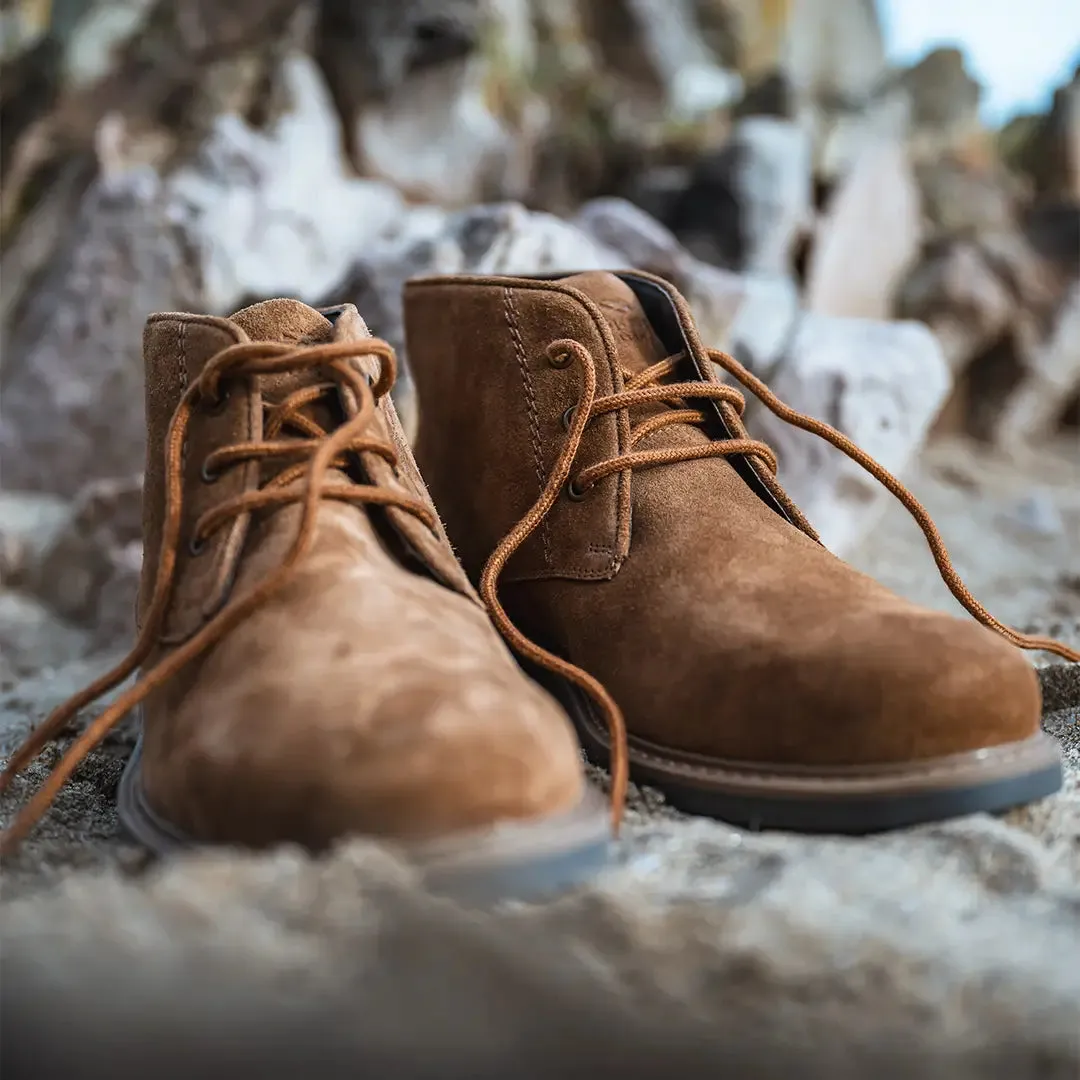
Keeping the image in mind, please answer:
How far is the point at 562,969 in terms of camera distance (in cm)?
51

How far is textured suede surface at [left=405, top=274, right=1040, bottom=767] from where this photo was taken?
0.75 m

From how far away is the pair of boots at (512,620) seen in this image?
61cm

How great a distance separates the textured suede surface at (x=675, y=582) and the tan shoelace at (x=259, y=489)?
17cm

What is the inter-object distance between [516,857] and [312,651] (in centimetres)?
20

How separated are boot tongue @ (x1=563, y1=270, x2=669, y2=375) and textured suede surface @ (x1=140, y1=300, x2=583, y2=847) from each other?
29 cm

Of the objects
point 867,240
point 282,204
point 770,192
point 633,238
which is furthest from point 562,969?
point 867,240

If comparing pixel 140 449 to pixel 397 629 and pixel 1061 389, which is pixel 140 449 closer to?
pixel 397 629

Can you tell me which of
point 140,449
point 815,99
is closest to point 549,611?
point 140,449

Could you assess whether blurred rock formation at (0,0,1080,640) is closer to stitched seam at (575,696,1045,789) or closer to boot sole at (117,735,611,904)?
stitched seam at (575,696,1045,789)

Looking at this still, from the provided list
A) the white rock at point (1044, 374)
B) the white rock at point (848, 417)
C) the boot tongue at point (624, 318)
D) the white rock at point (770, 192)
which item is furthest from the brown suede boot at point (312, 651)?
the white rock at point (1044, 374)

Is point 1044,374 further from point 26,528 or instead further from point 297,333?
point 297,333

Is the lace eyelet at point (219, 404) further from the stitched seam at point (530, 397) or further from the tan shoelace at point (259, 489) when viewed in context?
the stitched seam at point (530, 397)

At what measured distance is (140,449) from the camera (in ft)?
7.83

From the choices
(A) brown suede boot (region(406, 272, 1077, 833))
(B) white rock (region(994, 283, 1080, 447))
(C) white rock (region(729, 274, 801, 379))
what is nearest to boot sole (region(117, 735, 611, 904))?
(A) brown suede boot (region(406, 272, 1077, 833))
